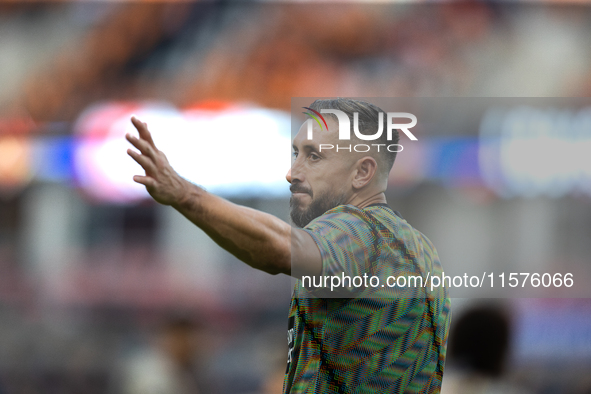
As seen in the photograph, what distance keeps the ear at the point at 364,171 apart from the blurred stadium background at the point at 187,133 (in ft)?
25.1

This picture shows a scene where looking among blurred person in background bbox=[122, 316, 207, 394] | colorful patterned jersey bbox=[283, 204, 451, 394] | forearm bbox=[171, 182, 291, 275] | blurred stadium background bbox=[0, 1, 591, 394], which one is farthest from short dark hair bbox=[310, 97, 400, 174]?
blurred stadium background bbox=[0, 1, 591, 394]

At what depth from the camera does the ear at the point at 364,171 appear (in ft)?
4.99

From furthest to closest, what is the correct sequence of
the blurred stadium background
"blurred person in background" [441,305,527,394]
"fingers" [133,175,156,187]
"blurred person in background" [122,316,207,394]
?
the blurred stadium background, "blurred person in background" [122,316,207,394], "blurred person in background" [441,305,527,394], "fingers" [133,175,156,187]

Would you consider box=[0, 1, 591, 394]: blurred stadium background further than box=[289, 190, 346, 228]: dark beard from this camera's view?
Yes

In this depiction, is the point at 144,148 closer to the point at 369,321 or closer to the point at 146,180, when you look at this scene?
the point at 146,180

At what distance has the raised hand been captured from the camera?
138 centimetres

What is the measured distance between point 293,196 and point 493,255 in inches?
40.3

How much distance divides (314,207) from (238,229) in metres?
0.24

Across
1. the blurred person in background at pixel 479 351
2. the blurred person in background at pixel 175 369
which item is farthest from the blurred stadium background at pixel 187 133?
the blurred person in background at pixel 479 351

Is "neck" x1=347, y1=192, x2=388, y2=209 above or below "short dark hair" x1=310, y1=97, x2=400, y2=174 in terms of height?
below

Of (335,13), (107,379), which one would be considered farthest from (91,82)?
(107,379)

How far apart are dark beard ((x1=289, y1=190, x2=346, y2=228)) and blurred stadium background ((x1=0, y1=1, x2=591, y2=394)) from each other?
764 centimetres

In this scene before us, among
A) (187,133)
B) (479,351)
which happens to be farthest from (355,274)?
(187,133)

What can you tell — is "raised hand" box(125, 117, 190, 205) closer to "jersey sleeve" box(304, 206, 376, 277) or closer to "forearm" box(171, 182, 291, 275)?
"forearm" box(171, 182, 291, 275)
